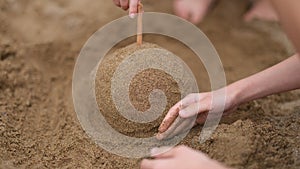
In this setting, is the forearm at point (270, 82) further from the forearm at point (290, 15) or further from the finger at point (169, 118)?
the forearm at point (290, 15)

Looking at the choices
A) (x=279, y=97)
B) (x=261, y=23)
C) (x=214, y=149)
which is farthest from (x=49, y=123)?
(x=261, y=23)

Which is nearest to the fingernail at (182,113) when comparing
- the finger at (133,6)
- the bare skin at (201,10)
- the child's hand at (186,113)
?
the child's hand at (186,113)

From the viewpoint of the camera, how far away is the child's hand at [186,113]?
1.28 meters

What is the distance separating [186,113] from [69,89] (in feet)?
1.76

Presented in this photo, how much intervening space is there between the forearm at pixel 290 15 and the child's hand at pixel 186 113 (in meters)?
0.37

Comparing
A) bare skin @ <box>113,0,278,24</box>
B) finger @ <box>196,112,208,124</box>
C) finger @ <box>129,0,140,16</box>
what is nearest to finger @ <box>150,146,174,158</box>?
finger @ <box>196,112,208,124</box>

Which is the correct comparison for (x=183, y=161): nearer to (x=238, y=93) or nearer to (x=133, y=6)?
(x=238, y=93)

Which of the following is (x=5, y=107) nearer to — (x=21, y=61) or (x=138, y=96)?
(x=21, y=61)

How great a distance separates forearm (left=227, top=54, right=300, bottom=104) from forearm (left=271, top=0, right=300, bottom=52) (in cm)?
33

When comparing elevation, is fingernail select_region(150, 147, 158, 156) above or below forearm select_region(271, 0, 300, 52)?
below

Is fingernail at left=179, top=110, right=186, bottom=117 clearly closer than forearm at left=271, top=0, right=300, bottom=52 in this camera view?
No

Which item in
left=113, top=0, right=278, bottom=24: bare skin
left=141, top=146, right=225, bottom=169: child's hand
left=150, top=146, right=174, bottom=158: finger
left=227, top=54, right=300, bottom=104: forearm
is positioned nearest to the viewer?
left=141, top=146, right=225, bottom=169: child's hand

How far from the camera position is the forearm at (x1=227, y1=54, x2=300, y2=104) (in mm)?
1323

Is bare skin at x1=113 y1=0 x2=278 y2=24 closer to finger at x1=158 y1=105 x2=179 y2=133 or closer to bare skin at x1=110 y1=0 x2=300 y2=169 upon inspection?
bare skin at x1=110 y1=0 x2=300 y2=169
